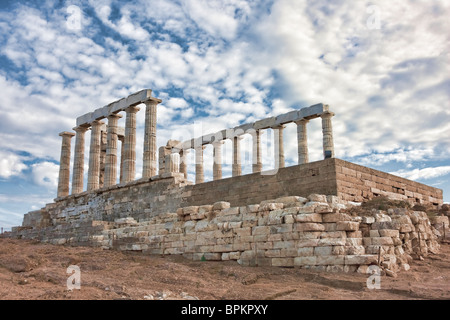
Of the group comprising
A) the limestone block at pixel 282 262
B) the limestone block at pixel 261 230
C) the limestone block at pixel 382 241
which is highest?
the limestone block at pixel 261 230

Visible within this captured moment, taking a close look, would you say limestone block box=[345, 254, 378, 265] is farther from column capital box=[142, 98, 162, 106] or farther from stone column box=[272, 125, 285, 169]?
stone column box=[272, 125, 285, 169]

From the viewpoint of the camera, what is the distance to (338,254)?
1093cm

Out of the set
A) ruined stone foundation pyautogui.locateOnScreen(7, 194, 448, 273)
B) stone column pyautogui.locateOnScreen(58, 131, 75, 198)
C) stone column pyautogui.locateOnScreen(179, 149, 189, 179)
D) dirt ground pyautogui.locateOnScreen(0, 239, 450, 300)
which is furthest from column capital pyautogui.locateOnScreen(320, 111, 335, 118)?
stone column pyautogui.locateOnScreen(58, 131, 75, 198)

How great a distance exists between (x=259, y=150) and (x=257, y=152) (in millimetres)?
219

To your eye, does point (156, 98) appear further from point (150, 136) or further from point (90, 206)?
point (90, 206)

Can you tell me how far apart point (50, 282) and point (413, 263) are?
961 centimetres

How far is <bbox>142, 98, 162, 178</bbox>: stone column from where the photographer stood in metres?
24.5

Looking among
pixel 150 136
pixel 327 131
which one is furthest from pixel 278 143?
pixel 150 136

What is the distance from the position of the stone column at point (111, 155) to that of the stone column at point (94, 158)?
125cm

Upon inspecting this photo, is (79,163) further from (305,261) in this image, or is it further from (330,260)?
(330,260)

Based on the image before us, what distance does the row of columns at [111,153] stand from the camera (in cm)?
2494

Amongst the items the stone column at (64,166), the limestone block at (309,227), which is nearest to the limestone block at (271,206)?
the limestone block at (309,227)

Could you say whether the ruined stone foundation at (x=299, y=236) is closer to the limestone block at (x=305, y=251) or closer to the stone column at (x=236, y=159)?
the limestone block at (x=305, y=251)
